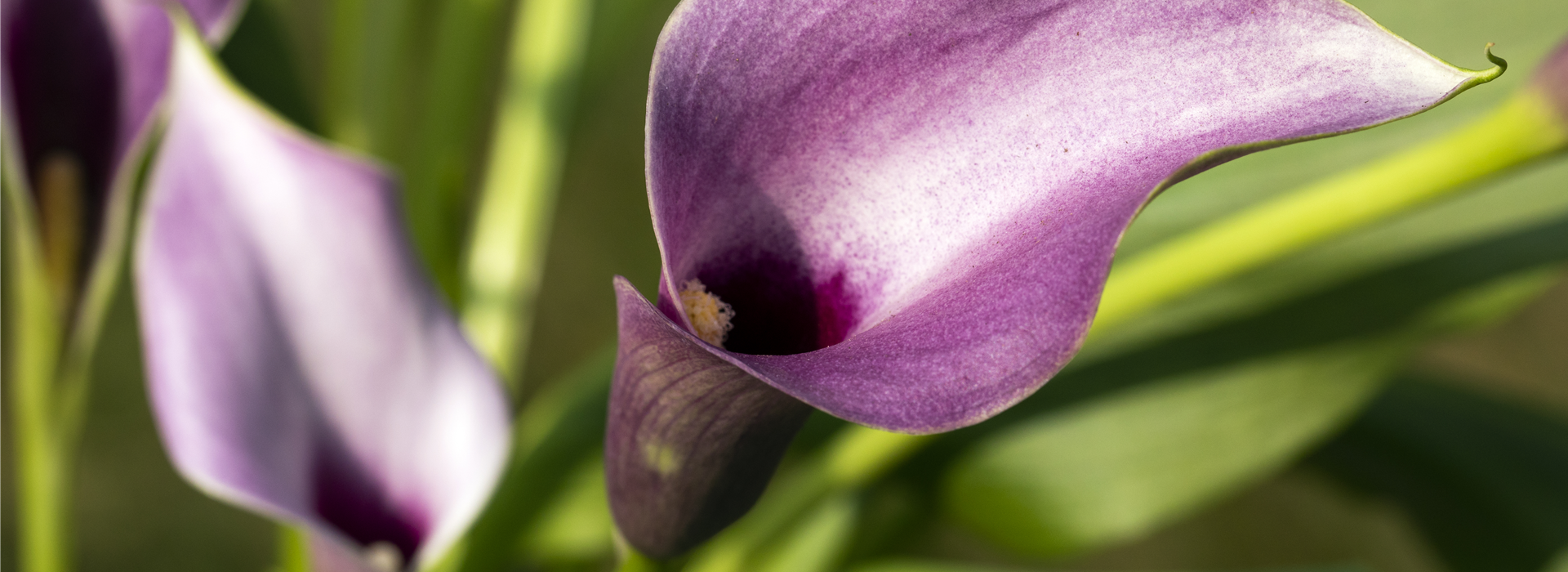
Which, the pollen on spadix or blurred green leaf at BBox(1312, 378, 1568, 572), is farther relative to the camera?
blurred green leaf at BBox(1312, 378, 1568, 572)

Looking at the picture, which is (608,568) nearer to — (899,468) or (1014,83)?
(899,468)

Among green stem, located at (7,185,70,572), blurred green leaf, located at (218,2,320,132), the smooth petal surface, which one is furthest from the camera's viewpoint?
blurred green leaf, located at (218,2,320,132)

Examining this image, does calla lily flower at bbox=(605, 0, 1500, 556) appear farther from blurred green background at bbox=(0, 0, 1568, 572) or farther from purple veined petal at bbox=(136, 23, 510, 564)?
blurred green background at bbox=(0, 0, 1568, 572)

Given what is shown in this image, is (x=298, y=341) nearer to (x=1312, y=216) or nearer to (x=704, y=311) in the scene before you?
(x=704, y=311)

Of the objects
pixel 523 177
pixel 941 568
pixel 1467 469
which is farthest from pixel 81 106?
pixel 1467 469

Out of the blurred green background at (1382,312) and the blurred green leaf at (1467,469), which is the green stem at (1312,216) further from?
the blurred green leaf at (1467,469)

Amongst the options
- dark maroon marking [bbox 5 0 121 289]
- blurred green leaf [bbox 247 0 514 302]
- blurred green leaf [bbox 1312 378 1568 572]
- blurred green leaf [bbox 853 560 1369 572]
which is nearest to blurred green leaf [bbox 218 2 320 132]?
blurred green leaf [bbox 247 0 514 302]

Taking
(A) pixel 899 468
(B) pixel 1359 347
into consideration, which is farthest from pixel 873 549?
(B) pixel 1359 347
